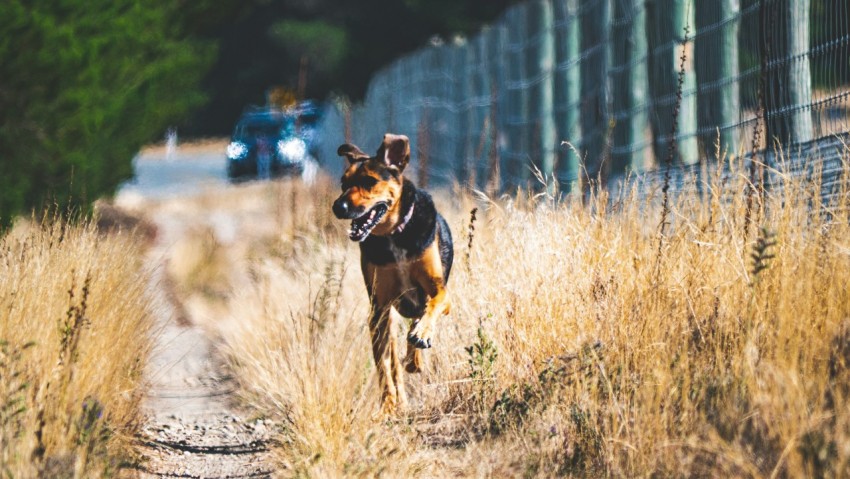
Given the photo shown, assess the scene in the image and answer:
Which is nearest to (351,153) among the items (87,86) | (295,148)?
(295,148)

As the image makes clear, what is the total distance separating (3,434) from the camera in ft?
13.6

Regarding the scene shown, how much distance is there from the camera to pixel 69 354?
14.6 ft

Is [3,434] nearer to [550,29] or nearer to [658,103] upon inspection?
[658,103]

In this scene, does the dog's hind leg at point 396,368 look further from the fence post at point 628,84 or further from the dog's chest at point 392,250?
the fence post at point 628,84

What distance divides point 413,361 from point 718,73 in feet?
9.74

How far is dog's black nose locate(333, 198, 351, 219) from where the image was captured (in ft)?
16.7

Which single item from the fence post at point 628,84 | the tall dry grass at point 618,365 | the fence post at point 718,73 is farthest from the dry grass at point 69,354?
the fence post at point 628,84

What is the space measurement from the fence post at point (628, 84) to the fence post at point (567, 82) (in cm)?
87

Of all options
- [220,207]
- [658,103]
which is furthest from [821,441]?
[220,207]

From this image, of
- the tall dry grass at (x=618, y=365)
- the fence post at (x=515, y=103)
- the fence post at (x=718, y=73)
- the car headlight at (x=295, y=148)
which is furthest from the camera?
the fence post at (x=515, y=103)

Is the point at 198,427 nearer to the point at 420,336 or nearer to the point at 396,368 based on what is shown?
the point at 396,368

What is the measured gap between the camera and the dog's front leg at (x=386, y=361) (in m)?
5.63

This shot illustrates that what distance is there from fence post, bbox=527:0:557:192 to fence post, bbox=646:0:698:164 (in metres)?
2.24

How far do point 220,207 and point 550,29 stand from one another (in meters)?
9.01
